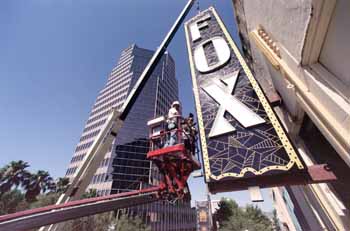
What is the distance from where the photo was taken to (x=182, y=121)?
5.32m

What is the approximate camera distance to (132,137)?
58000 millimetres

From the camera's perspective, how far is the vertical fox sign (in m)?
3.95

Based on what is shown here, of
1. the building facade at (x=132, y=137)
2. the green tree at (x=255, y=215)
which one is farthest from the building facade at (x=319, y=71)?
the green tree at (x=255, y=215)

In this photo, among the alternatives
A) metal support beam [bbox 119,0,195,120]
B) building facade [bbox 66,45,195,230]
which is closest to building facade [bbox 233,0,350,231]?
metal support beam [bbox 119,0,195,120]

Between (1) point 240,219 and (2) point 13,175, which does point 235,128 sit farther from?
(1) point 240,219

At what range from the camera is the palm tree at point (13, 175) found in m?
22.3

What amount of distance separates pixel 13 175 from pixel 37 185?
424cm

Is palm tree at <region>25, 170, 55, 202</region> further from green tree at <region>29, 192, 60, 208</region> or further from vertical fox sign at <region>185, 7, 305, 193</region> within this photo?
vertical fox sign at <region>185, 7, 305, 193</region>

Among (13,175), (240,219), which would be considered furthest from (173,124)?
(240,219)

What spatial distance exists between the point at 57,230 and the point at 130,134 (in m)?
54.2

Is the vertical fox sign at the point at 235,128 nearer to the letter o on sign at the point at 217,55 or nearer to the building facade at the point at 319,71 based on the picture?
the letter o on sign at the point at 217,55

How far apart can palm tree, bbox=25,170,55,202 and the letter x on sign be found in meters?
32.7


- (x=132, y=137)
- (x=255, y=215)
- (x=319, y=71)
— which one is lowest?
(x=255, y=215)

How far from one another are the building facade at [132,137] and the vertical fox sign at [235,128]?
30349 mm
